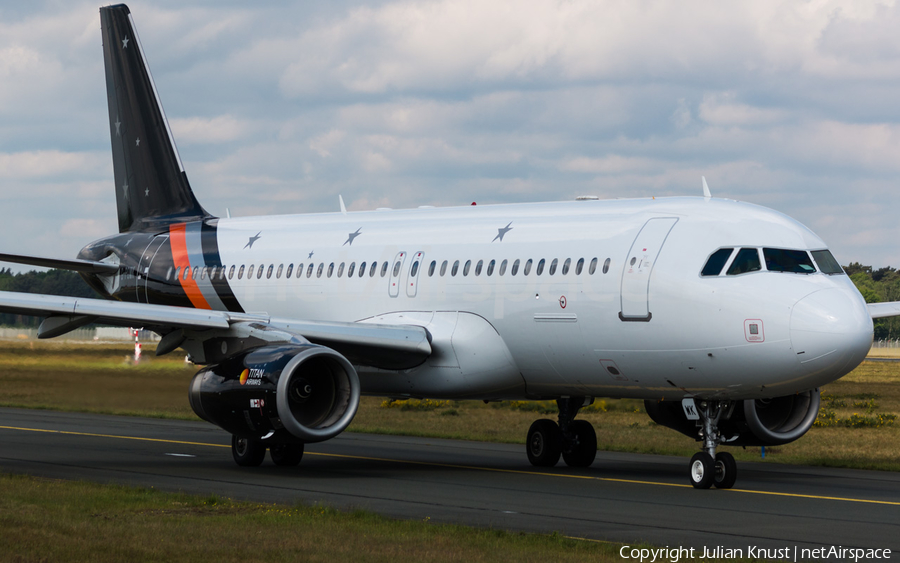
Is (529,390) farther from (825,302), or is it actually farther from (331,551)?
(331,551)

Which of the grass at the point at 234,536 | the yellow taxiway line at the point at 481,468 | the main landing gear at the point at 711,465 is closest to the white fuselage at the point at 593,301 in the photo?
the main landing gear at the point at 711,465

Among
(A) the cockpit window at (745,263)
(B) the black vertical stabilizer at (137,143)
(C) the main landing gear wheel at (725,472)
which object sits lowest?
(C) the main landing gear wheel at (725,472)

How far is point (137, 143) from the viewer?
93.5 ft

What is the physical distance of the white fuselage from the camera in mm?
16047

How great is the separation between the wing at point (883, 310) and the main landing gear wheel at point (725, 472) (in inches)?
196

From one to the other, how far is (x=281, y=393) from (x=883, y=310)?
34.3 ft

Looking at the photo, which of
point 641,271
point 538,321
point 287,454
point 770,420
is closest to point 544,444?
point 538,321

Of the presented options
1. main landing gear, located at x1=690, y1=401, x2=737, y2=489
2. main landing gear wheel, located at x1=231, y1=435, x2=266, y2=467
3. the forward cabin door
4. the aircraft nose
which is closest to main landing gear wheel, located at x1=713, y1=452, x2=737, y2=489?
main landing gear, located at x1=690, y1=401, x2=737, y2=489

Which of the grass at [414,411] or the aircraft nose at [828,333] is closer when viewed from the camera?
the aircraft nose at [828,333]

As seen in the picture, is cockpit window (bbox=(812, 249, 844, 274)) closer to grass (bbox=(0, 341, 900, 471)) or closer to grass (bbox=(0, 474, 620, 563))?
grass (bbox=(0, 341, 900, 471))

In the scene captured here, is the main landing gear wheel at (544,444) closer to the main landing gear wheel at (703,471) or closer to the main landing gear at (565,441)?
the main landing gear at (565,441)

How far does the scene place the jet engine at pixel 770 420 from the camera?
60.8 feet

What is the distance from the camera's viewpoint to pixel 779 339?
15.8 meters

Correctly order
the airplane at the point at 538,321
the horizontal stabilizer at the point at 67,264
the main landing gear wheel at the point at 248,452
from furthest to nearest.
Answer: the horizontal stabilizer at the point at 67,264 → the main landing gear wheel at the point at 248,452 → the airplane at the point at 538,321
